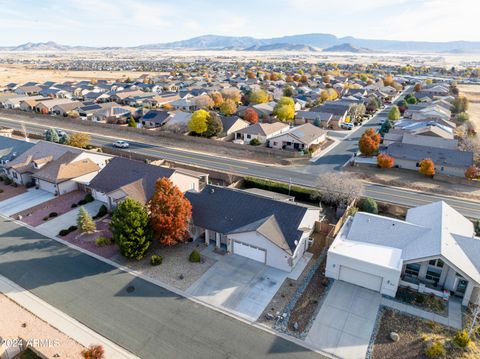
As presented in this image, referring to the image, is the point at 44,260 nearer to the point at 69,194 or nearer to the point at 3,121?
the point at 69,194

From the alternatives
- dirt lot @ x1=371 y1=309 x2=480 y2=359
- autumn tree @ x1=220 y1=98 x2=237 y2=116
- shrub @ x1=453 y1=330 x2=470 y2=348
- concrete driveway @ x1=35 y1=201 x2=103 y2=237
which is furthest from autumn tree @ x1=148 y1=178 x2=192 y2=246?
autumn tree @ x1=220 y1=98 x2=237 y2=116

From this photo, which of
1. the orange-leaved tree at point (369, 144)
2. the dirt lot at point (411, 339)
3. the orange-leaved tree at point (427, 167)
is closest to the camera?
the dirt lot at point (411, 339)

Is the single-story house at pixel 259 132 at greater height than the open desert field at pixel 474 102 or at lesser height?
greater

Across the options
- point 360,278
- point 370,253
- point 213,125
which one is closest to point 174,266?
point 360,278

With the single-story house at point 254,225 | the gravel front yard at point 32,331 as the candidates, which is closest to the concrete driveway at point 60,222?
the gravel front yard at point 32,331

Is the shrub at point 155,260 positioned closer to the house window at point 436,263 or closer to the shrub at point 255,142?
the house window at point 436,263
